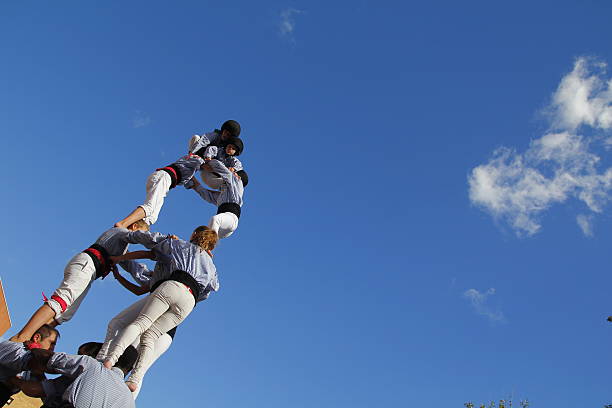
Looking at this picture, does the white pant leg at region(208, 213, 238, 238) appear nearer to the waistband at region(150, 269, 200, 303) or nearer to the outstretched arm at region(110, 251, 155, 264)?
the outstretched arm at region(110, 251, 155, 264)

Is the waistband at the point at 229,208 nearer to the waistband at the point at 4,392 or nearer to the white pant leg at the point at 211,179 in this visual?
the white pant leg at the point at 211,179

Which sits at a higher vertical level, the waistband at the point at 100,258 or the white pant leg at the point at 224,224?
the white pant leg at the point at 224,224

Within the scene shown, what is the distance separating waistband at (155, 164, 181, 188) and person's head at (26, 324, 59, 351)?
11.3 feet

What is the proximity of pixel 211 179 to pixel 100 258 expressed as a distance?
350cm

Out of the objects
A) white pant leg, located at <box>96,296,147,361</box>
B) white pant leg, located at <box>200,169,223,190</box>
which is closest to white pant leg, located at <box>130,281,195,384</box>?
white pant leg, located at <box>96,296,147,361</box>

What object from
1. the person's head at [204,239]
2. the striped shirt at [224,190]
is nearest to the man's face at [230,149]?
the striped shirt at [224,190]

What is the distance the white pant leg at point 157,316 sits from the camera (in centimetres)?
504

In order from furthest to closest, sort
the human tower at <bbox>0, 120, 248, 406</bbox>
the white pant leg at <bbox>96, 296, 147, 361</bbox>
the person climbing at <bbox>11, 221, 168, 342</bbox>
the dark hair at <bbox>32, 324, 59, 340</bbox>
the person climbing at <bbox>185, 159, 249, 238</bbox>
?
the person climbing at <bbox>185, 159, 249, 238</bbox> < the white pant leg at <bbox>96, 296, 147, 361</bbox> < the person climbing at <bbox>11, 221, 168, 342</bbox> < the human tower at <bbox>0, 120, 248, 406</bbox> < the dark hair at <bbox>32, 324, 59, 340</bbox>

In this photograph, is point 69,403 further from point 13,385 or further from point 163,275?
point 163,275

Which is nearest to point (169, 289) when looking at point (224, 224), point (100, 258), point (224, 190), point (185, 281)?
point (185, 281)

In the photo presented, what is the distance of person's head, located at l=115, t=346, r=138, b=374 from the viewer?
5.26 m

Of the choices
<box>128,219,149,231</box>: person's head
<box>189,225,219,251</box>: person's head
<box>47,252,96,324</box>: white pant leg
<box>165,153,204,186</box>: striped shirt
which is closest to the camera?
<box>47,252,96,324</box>: white pant leg

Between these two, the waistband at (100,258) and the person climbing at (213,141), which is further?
the person climbing at (213,141)

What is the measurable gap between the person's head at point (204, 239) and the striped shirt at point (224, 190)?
2.64 meters
